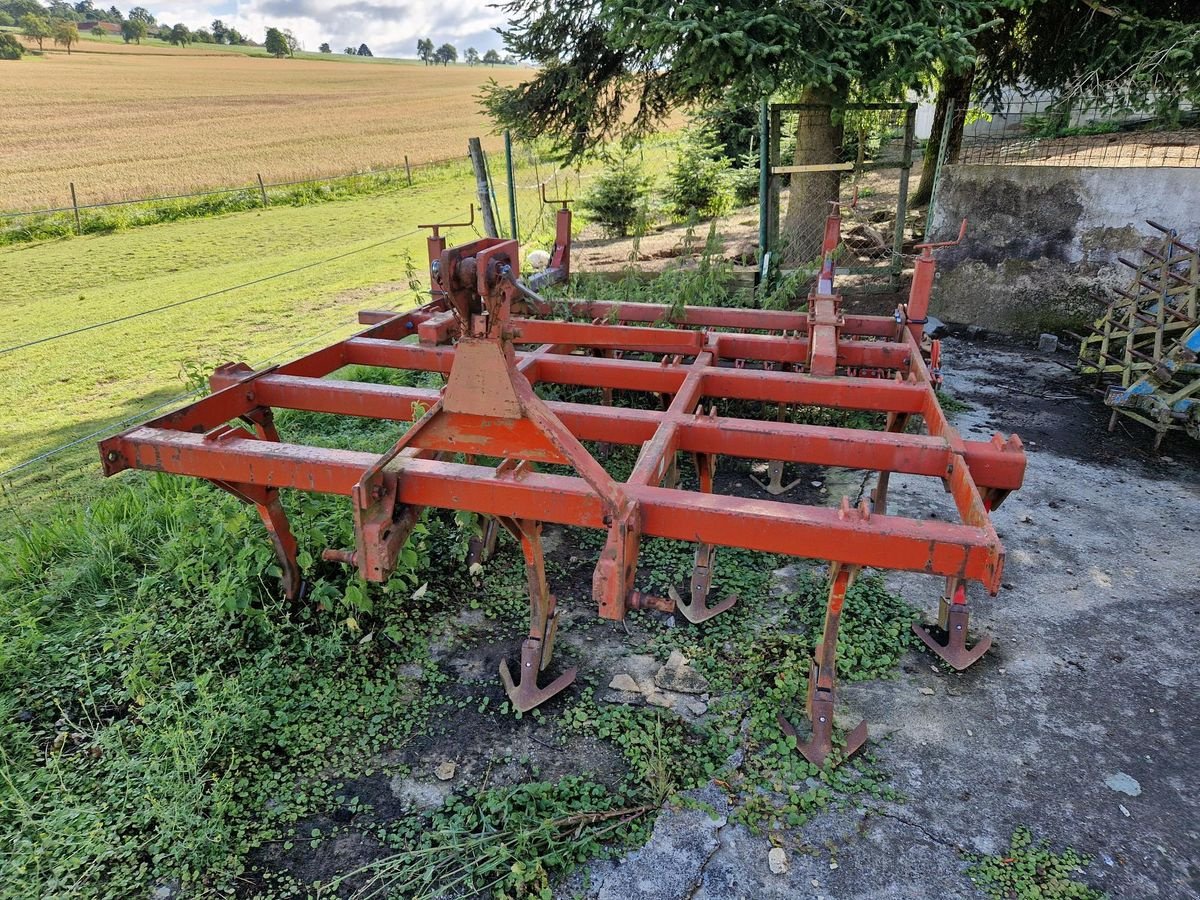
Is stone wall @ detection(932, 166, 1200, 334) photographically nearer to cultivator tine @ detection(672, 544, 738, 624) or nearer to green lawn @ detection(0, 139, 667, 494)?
green lawn @ detection(0, 139, 667, 494)

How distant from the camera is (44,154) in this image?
25203 millimetres

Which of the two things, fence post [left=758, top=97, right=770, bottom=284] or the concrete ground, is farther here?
fence post [left=758, top=97, right=770, bottom=284]

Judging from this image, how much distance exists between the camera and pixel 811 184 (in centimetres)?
Result: 873

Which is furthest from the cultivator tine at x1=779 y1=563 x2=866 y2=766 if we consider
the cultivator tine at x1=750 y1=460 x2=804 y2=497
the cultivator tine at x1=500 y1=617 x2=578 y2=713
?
the cultivator tine at x1=750 y1=460 x2=804 y2=497

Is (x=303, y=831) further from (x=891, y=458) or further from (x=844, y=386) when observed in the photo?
(x=844, y=386)

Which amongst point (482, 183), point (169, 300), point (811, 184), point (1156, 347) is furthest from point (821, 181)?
point (169, 300)

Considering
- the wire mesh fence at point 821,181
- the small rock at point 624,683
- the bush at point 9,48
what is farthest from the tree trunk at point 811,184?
the bush at point 9,48

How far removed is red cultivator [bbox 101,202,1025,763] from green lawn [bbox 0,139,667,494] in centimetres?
180

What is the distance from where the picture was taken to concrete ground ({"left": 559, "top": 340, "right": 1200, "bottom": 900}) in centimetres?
241

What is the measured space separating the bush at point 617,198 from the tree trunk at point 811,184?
438cm

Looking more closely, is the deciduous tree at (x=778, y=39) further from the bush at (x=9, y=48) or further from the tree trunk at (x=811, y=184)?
the bush at (x=9, y=48)

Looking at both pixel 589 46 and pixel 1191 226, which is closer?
pixel 1191 226

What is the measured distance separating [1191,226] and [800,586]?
19.5 ft

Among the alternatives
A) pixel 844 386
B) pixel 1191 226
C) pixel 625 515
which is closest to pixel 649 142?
pixel 1191 226
